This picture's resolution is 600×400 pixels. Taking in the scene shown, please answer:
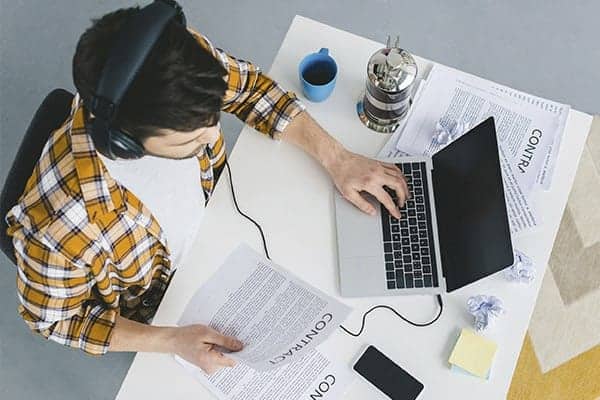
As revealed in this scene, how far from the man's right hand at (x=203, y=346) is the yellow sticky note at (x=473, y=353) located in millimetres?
394

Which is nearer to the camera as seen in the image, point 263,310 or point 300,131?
point 263,310

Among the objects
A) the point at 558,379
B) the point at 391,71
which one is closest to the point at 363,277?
the point at 391,71

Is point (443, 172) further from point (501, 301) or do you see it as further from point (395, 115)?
point (501, 301)

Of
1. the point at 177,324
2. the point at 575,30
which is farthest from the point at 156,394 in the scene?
the point at 575,30

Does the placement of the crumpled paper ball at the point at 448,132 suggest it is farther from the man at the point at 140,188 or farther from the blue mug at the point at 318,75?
the blue mug at the point at 318,75

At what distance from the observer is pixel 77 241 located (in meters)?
1.01

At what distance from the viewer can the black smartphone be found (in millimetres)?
1151

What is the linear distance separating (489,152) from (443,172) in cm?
14

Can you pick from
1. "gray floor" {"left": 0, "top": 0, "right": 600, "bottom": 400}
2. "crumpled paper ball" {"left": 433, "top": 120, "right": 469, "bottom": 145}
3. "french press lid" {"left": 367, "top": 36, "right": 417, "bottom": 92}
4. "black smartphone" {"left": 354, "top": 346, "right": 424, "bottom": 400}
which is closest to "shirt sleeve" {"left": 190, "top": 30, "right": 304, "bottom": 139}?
"french press lid" {"left": 367, "top": 36, "right": 417, "bottom": 92}

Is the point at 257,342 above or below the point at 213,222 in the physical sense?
below

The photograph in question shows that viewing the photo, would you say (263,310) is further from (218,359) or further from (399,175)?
(399,175)

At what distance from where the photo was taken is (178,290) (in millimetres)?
1234

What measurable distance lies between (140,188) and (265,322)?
1.08ft

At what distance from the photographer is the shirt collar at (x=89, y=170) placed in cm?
100
